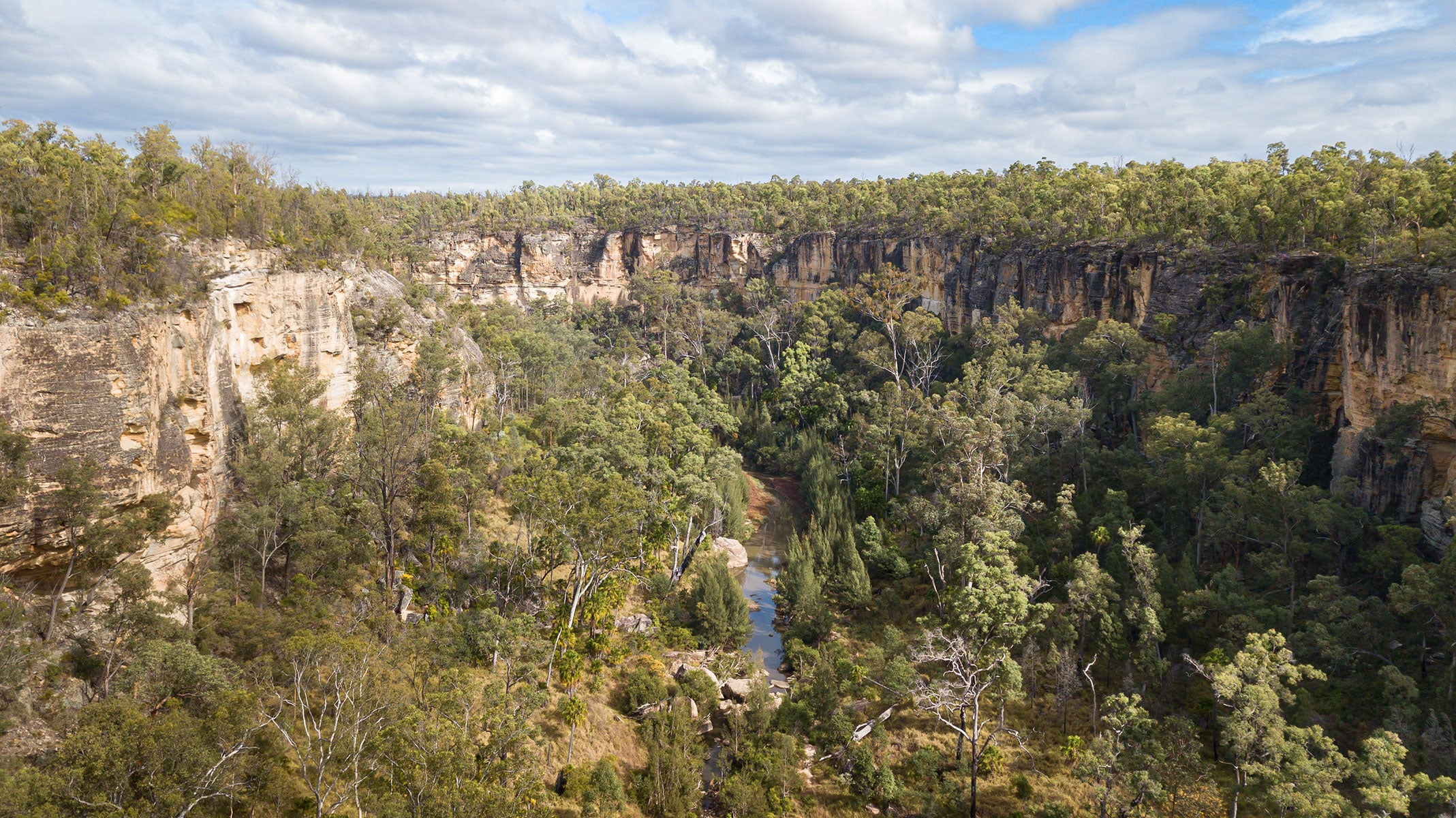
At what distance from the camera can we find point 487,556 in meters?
30.7

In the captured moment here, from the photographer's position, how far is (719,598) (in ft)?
107

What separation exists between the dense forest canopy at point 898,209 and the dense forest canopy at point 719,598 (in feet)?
0.71

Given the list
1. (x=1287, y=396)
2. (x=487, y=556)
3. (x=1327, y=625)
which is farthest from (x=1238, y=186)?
(x=487, y=556)

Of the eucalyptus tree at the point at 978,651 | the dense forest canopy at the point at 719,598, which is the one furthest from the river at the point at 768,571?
the eucalyptus tree at the point at 978,651

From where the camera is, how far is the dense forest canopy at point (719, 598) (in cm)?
1828

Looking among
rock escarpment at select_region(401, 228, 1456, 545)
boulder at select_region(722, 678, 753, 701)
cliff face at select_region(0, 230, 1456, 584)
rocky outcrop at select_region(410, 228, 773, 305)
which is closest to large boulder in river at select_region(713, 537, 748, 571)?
boulder at select_region(722, 678, 753, 701)

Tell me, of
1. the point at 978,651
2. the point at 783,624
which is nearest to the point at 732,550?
the point at 783,624

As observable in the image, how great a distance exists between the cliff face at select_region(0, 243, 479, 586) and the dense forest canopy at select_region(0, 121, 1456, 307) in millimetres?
1169

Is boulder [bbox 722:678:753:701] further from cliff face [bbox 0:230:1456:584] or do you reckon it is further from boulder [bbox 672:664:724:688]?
cliff face [bbox 0:230:1456:584]

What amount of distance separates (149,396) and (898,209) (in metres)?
65.1

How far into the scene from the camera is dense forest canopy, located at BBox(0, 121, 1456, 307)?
22938mm

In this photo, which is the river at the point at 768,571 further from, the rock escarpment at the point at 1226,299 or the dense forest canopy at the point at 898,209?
the dense forest canopy at the point at 898,209

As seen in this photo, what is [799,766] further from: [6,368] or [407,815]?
[6,368]

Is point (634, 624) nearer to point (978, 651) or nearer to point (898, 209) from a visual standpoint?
point (978, 651)
